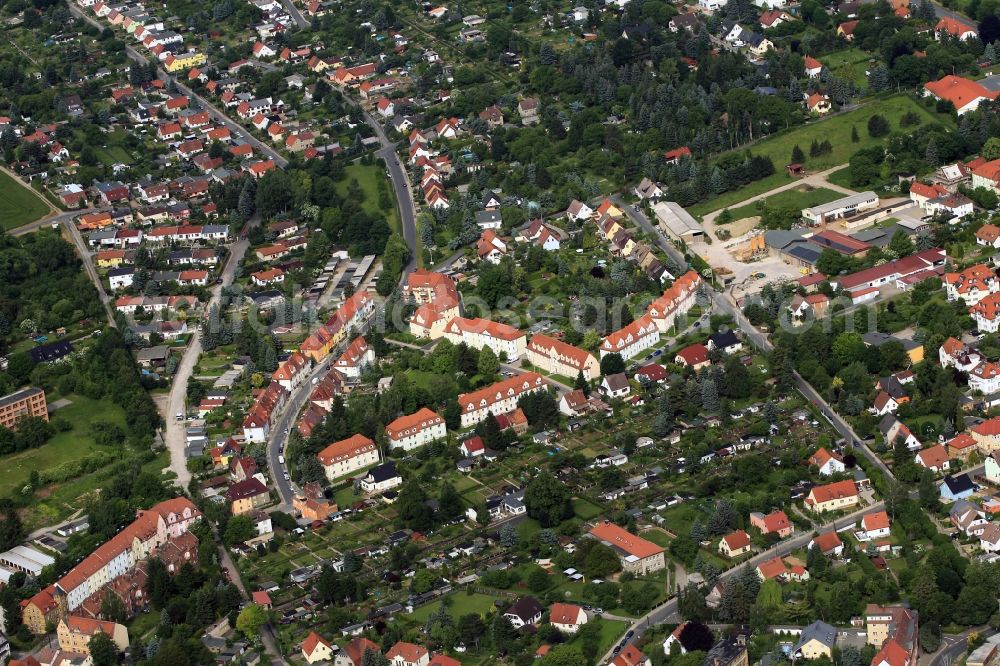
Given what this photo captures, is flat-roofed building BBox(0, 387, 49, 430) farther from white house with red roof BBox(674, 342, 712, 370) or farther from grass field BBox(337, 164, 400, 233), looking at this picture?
white house with red roof BBox(674, 342, 712, 370)

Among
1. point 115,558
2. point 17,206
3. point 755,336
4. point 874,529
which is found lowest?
point 755,336

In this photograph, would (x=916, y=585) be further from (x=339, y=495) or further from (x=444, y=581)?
(x=339, y=495)

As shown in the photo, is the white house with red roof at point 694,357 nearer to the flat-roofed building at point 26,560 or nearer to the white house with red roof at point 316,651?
the white house with red roof at point 316,651

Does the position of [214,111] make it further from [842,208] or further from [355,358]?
[842,208]

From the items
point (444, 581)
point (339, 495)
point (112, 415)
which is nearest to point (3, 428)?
point (112, 415)

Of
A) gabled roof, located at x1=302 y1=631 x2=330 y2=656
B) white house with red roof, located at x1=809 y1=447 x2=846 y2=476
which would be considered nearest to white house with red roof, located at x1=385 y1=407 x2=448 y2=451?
gabled roof, located at x1=302 y1=631 x2=330 y2=656

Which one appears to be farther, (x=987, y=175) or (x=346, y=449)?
(x=987, y=175)

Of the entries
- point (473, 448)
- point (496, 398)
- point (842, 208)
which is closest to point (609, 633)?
point (473, 448)
